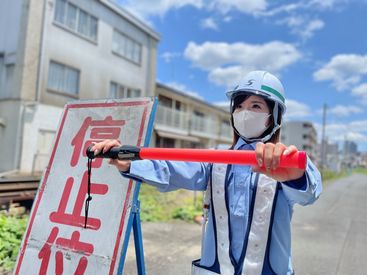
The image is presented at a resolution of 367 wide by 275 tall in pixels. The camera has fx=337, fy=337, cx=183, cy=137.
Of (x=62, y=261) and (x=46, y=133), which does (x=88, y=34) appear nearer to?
(x=46, y=133)

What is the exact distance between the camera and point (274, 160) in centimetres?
118

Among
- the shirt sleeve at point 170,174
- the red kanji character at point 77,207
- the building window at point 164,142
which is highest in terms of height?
the building window at point 164,142

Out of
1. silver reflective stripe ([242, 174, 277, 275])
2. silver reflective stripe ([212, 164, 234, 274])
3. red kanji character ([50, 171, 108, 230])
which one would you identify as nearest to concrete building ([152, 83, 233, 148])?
red kanji character ([50, 171, 108, 230])

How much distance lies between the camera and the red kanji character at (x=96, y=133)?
92.4 inches

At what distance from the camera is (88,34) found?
16234 millimetres

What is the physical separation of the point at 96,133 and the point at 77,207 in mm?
536

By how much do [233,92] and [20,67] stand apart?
13501mm

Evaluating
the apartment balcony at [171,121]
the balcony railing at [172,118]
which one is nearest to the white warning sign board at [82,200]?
the apartment balcony at [171,121]

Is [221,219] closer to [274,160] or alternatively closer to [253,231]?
[253,231]

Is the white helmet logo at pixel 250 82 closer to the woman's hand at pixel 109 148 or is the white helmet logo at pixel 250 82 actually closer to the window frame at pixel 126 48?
the woman's hand at pixel 109 148

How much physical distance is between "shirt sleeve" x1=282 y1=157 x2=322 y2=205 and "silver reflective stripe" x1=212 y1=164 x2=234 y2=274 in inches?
13.7

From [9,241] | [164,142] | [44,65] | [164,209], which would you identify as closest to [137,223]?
[9,241]

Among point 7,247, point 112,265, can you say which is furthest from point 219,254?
point 7,247

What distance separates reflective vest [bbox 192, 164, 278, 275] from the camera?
5.09ft
